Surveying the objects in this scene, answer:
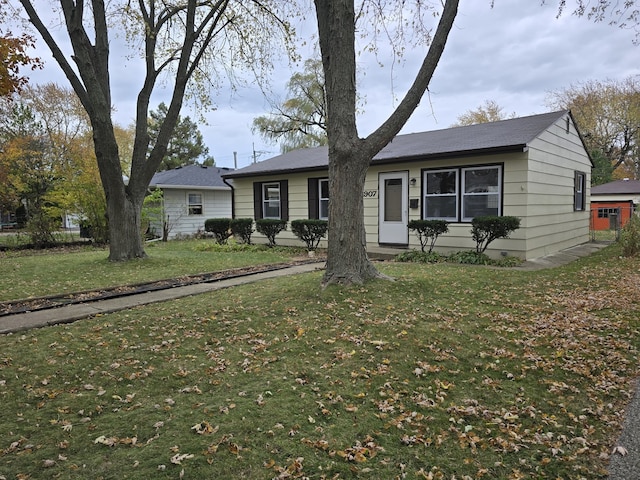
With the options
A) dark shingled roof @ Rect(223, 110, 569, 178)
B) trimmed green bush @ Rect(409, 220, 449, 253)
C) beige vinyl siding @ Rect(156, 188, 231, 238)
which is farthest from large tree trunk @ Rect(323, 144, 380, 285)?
beige vinyl siding @ Rect(156, 188, 231, 238)

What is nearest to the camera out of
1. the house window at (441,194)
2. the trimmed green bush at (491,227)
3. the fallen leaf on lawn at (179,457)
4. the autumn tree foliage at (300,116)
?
the fallen leaf on lawn at (179,457)

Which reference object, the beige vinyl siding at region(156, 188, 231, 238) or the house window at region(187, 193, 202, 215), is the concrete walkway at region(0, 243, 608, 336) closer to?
the beige vinyl siding at region(156, 188, 231, 238)

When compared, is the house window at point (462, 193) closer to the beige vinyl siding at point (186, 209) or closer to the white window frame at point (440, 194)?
the white window frame at point (440, 194)

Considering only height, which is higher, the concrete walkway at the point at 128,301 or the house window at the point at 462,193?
the house window at the point at 462,193

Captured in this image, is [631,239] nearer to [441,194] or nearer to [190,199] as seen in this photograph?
[441,194]

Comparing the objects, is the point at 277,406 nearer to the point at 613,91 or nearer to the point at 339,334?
the point at 339,334

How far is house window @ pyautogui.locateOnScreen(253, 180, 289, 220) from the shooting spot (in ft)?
45.5

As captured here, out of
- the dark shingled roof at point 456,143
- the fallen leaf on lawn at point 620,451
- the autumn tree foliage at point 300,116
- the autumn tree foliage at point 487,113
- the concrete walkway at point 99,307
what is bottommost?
the fallen leaf on lawn at point 620,451

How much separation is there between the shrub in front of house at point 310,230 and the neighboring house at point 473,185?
2.98ft

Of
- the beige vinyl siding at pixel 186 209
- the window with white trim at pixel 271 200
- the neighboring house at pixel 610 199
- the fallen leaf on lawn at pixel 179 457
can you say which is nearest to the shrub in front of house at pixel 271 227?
the window with white trim at pixel 271 200

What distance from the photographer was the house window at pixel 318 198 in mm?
12891

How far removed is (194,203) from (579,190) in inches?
646

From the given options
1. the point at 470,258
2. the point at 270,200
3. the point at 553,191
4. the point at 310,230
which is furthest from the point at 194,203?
the point at 553,191

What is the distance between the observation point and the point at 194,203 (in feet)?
67.6
